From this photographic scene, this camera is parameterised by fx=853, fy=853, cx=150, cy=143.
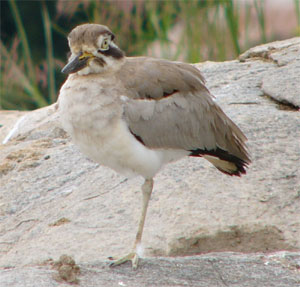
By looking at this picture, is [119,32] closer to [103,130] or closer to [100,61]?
[100,61]

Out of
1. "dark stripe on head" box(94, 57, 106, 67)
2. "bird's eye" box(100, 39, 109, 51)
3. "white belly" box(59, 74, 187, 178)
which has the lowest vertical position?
"white belly" box(59, 74, 187, 178)

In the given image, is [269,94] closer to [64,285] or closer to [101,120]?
[101,120]

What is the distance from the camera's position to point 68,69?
4910mm

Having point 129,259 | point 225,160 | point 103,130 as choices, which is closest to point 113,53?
point 103,130

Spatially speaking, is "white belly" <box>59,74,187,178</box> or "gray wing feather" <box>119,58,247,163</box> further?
"gray wing feather" <box>119,58,247,163</box>

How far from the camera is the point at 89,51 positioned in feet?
16.3

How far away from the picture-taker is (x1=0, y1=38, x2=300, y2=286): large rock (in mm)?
5273

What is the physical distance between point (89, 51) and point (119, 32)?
4.71m

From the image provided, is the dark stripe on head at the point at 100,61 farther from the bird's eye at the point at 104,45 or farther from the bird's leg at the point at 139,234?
the bird's leg at the point at 139,234

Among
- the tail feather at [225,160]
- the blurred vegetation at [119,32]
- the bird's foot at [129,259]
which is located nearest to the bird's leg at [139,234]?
the bird's foot at [129,259]

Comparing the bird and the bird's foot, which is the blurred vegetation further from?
the bird's foot

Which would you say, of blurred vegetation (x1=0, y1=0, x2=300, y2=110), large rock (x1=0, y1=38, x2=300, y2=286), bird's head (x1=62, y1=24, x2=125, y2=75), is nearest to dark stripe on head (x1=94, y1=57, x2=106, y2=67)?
bird's head (x1=62, y1=24, x2=125, y2=75)

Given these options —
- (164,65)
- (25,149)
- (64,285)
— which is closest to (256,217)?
(164,65)

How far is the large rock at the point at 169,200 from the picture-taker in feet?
17.3
